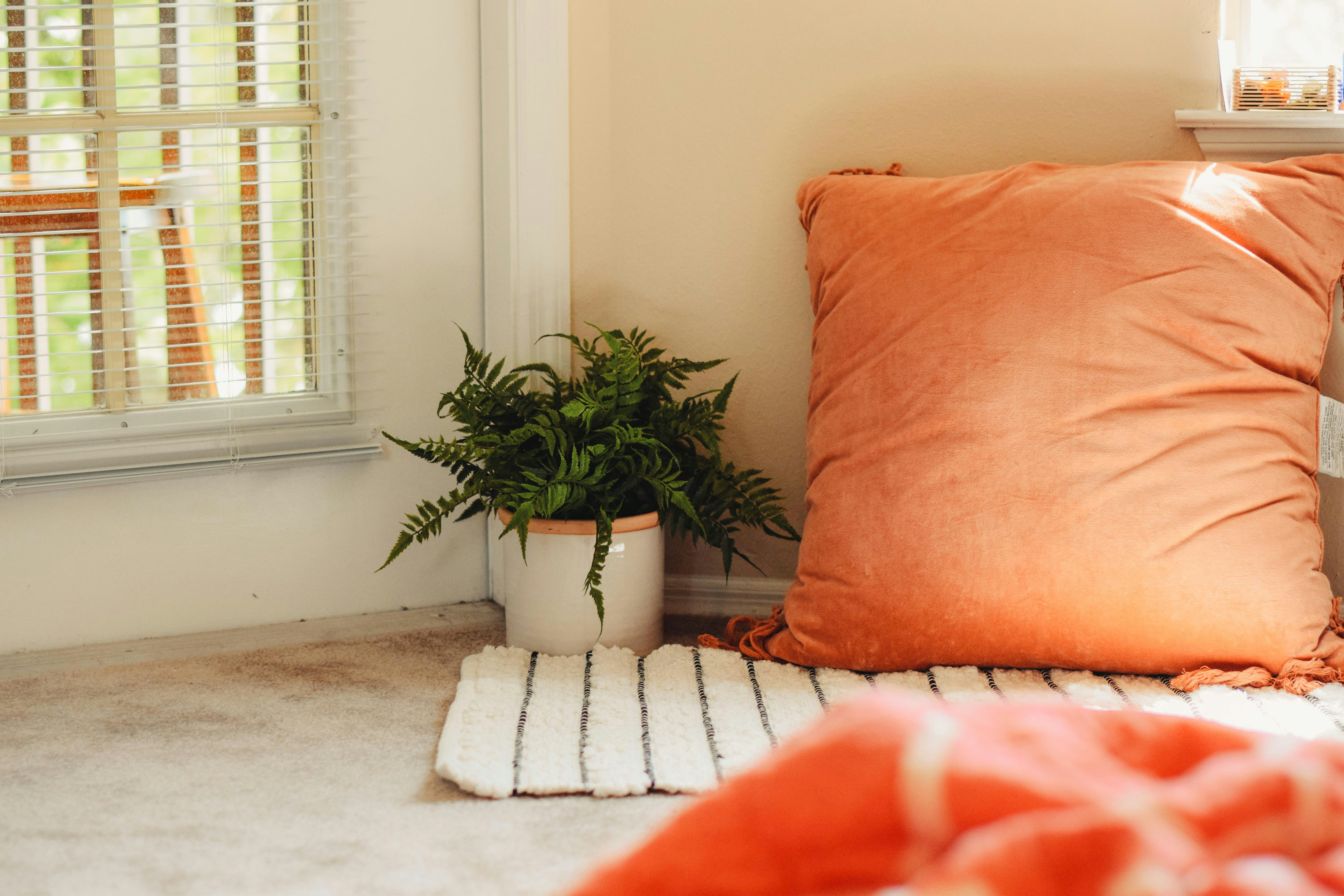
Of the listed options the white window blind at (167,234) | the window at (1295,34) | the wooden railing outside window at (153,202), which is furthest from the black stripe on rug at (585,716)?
the window at (1295,34)

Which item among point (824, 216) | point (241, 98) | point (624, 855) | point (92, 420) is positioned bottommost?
point (624, 855)

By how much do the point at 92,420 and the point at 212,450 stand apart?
17 centimetres

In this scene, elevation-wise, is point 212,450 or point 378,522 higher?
point 212,450

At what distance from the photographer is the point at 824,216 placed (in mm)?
1414

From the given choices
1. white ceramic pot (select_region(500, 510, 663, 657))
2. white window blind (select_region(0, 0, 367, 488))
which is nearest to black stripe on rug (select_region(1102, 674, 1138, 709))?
white ceramic pot (select_region(500, 510, 663, 657))

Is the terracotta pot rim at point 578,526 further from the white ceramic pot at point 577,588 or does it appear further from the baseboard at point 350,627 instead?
the baseboard at point 350,627

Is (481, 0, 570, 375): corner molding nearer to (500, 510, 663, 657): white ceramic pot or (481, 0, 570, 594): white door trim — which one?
(481, 0, 570, 594): white door trim

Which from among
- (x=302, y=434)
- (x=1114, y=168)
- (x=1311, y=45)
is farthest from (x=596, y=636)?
(x=1311, y=45)

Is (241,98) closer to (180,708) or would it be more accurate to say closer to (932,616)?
(180,708)

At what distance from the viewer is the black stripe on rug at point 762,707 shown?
1.16m

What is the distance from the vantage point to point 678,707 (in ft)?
4.08

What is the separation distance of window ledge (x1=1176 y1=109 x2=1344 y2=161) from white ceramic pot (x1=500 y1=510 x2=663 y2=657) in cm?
95

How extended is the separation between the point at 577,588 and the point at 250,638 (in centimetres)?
55

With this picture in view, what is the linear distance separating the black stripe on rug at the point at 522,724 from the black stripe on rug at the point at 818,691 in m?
0.35
